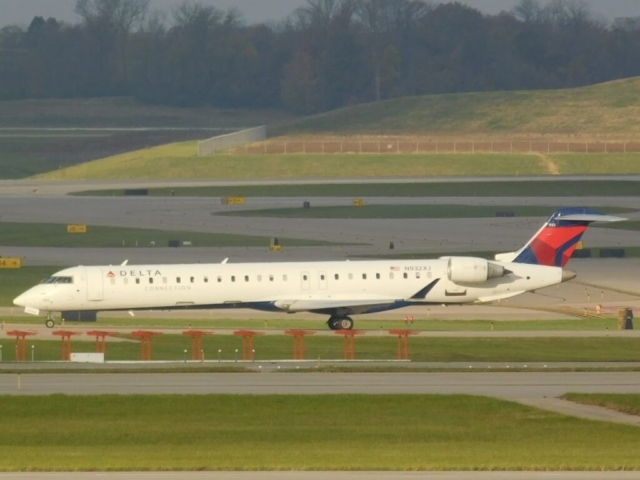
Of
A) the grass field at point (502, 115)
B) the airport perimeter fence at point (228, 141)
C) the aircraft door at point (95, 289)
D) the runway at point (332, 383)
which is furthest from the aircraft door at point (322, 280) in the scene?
the grass field at point (502, 115)

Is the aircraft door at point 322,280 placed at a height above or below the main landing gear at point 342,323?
above

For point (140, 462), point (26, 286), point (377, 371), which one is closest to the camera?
point (140, 462)

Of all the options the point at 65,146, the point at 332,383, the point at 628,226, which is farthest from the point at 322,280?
the point at 65,146

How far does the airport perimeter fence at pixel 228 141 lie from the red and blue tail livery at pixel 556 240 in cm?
9873

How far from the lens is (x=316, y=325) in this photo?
50281 millimetres

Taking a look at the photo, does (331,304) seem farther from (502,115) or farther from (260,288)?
(502,115)

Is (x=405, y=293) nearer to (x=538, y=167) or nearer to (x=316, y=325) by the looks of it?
(x=316, y=325)

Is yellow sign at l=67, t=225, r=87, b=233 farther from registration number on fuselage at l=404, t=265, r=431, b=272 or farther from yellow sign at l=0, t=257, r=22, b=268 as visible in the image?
registration number on fuselage at l=404, t=265, r=431, b=272

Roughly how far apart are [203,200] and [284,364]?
72892 mm

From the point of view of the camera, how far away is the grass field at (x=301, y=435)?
80.4 ft

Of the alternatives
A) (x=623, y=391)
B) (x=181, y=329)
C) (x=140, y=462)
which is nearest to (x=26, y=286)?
(x=181, y=329)

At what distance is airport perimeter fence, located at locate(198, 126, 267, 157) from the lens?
148 meters

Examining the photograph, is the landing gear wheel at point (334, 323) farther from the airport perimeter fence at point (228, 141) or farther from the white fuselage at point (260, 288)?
the airport perimeter fence at point (228, 141)

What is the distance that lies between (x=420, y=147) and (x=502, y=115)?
13.9 meters
